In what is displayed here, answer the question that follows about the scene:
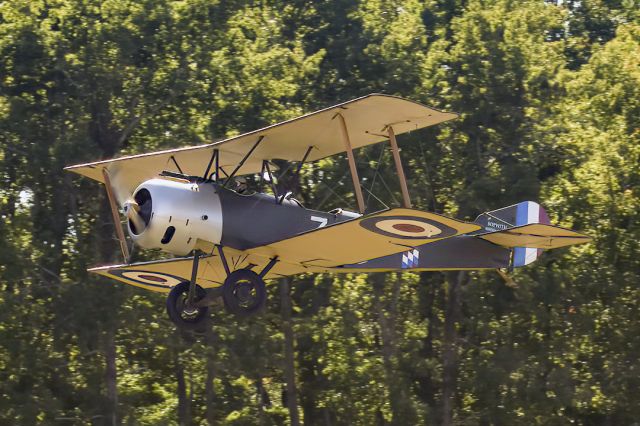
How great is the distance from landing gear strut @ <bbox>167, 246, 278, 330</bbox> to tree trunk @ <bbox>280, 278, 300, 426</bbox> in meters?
7.54

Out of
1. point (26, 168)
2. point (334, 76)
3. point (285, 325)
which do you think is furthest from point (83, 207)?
point (334, 76)

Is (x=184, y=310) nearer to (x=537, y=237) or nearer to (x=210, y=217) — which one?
(x=210, y=217)

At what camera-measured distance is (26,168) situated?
2128cm

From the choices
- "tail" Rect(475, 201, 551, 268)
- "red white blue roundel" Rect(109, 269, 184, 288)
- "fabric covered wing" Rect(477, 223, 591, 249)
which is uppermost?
"tail" Rect(475, 201, 551, 268)

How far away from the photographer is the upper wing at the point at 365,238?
39.5 feet

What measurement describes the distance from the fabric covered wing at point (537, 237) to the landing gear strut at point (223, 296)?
3027 mm

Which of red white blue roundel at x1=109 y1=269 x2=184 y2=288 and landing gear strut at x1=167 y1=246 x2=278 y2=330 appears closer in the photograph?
landing gear strut at x1=167 y1=246 x2=278 y2=330

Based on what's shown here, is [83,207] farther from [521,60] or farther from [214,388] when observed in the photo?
[521,60]

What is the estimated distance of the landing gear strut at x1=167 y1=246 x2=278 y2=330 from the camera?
13031 mm

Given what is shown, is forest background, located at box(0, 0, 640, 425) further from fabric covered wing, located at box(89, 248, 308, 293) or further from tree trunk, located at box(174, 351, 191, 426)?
fabric covered wing, located at box(89, 248, 308, 293)

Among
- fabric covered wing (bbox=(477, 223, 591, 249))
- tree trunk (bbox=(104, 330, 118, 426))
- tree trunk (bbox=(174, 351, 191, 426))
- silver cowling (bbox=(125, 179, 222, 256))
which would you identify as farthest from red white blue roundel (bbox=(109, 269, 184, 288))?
tree trunk (bbox=(174, 351, 191, 426))

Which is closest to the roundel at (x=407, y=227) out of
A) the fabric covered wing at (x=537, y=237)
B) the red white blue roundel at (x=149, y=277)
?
the fabric covered wing at (x=537, y=237)

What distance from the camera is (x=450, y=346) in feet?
72.7

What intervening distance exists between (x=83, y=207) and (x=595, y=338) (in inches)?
386
